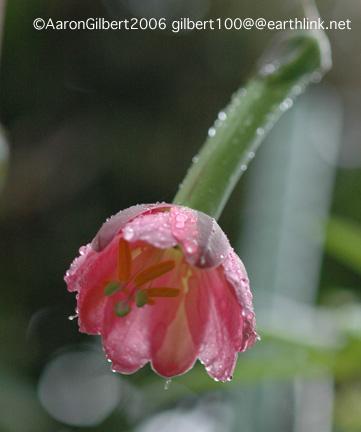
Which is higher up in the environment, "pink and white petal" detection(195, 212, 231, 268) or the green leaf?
"pink and white petal" detection(195, 212, 231, 268)

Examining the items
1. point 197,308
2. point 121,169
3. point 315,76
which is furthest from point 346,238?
point 121,169

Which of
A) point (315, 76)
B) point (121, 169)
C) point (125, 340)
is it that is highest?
point (315, 76)

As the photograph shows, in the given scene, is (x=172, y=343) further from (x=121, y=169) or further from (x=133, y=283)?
(x=121, y=169)

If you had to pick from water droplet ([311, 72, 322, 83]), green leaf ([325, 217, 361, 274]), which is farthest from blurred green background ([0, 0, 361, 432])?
water droplet ([311, 72, 322, 83])

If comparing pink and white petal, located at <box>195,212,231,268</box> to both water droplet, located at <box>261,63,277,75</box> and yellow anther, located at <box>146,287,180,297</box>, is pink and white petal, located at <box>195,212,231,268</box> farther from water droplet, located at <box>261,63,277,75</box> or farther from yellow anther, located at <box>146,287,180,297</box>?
water droplet, located at <box>261,63,277,75</box>

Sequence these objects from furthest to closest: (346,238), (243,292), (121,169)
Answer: (121,169), (346,238), (243,292)

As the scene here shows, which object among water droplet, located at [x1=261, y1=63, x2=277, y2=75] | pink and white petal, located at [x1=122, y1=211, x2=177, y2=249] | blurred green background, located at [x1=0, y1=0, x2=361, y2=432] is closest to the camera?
pink and white petal, located at [x1=122, y1=211, x2=177, y2=249]

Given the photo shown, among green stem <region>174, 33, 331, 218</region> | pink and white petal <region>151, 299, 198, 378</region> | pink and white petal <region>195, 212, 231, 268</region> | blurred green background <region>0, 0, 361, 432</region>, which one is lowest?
blurred green background <region>0, 0, 361, 432</region>
